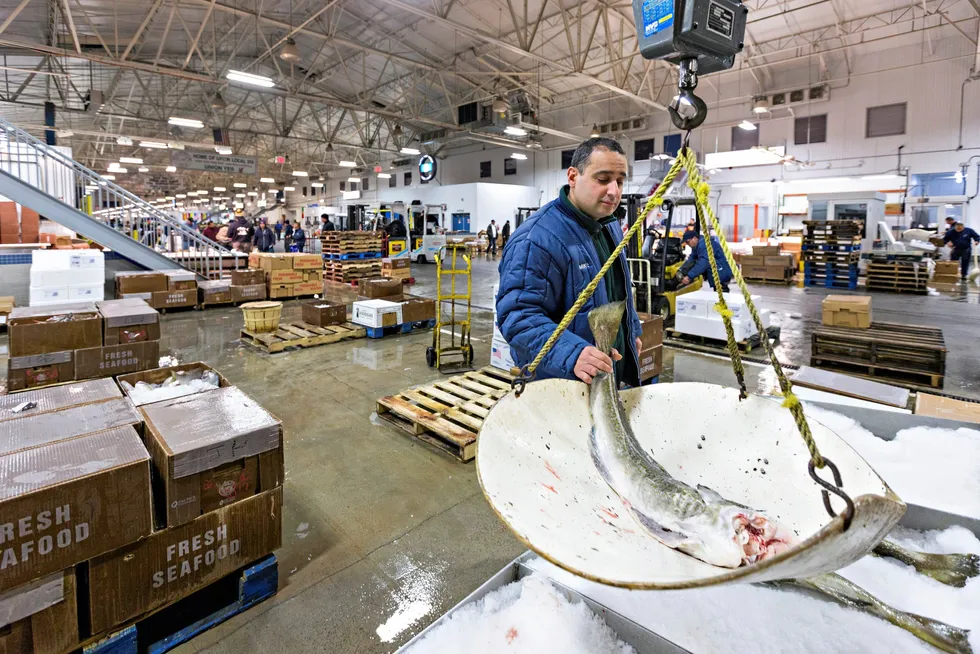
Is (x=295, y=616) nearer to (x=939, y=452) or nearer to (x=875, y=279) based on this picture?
(x=939, y=452)

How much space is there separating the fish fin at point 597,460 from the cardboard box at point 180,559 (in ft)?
4.95

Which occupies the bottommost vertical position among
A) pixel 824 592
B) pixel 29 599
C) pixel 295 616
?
pixel 295 616

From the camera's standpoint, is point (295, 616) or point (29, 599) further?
point (295, 616)

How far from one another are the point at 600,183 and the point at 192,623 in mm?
2480

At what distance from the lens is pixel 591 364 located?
5.60 feet

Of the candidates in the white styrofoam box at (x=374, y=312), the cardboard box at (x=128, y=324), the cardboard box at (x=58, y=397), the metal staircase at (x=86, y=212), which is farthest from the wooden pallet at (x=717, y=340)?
the metal staircase at (x=86, y=212)

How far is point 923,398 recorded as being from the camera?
3342 mm

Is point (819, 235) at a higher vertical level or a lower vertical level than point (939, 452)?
higher

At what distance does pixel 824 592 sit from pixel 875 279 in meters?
15.0

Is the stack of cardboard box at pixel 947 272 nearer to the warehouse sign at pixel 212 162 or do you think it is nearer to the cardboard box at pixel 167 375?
the cardboard box at pixel 167 375

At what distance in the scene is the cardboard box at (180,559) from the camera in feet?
6.07

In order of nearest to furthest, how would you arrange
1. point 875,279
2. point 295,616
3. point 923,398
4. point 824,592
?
point 824,592 → point 295,616 → point 923,398 → point 875,279

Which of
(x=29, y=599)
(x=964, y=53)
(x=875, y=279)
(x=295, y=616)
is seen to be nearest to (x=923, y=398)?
(x=295, y=616)

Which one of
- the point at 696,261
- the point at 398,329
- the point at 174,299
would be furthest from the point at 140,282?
the point at 696,261
